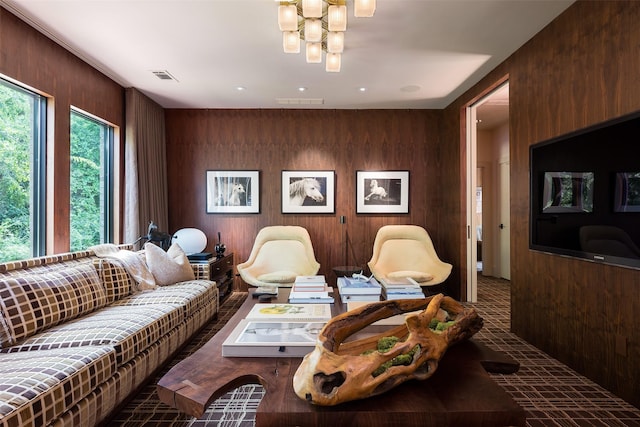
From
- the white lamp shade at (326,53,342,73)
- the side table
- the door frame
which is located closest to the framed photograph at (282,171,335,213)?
the side table

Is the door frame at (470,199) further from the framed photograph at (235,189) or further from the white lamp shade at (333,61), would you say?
the framed photograph at (235,189)

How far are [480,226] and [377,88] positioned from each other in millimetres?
3678

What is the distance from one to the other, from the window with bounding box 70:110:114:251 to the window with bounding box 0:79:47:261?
1.27 feet

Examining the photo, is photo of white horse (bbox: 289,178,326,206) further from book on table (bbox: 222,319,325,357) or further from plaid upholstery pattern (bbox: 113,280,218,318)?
book on table (bbox: 222,319,325,357)

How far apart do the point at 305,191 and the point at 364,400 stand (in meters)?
3.87

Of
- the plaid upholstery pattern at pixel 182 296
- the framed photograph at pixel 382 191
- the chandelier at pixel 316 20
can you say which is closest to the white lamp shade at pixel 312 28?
the chandelier at pixel 316 20

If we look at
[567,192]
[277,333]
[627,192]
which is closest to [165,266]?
[277,333]

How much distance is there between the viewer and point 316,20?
2.45m

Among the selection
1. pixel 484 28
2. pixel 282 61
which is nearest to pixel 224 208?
pixel 282 61

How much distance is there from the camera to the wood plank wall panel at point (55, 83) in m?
2.50

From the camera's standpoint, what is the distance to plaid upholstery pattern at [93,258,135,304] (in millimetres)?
2559

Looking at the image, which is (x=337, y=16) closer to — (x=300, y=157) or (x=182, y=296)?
(x=182, y=296)

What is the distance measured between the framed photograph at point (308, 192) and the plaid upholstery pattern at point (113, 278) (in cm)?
234

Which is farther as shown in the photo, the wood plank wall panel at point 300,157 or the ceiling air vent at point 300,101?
the wood plank wall panel at point 300,157
